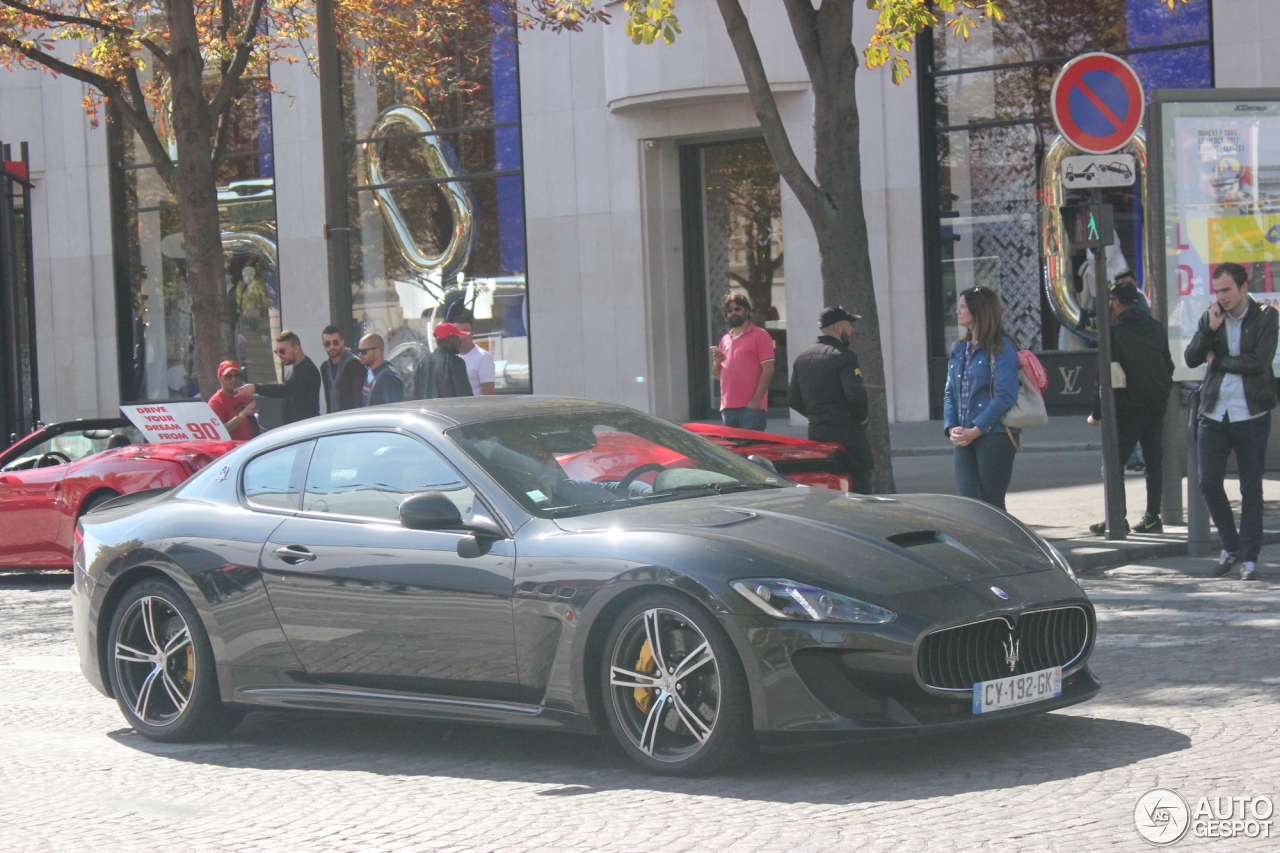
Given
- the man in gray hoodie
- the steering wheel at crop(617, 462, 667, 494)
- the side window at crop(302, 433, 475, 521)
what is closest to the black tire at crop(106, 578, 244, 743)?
the side window at crop(302, 433, 475, 521)

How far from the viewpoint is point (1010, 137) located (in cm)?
2094

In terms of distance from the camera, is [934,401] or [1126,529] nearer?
[1126,529]

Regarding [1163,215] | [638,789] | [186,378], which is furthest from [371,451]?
[186,378]

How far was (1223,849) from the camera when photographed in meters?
4.42

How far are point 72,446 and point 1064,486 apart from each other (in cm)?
852

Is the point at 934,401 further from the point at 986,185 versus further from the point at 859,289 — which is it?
the point at 859,289

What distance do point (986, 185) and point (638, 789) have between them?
664 inches

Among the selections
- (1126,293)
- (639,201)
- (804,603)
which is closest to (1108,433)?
(1126,293)

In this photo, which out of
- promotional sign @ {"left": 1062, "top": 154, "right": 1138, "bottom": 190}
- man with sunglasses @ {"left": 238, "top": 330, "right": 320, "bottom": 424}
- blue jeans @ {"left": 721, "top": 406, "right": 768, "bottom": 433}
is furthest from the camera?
man with sunglasses @ {"left": 238, "top": 330, "right": 320, "bottom": 424}

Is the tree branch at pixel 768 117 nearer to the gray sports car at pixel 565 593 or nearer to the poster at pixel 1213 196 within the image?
the poster at pixel 1213 196

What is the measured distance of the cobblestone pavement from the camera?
15.9ft

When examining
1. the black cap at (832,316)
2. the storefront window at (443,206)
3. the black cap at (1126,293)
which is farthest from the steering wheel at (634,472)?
the storefront window at (443,206)

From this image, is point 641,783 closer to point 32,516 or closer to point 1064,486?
point 32,516

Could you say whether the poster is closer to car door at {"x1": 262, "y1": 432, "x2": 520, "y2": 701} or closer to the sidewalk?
the sidewalk
